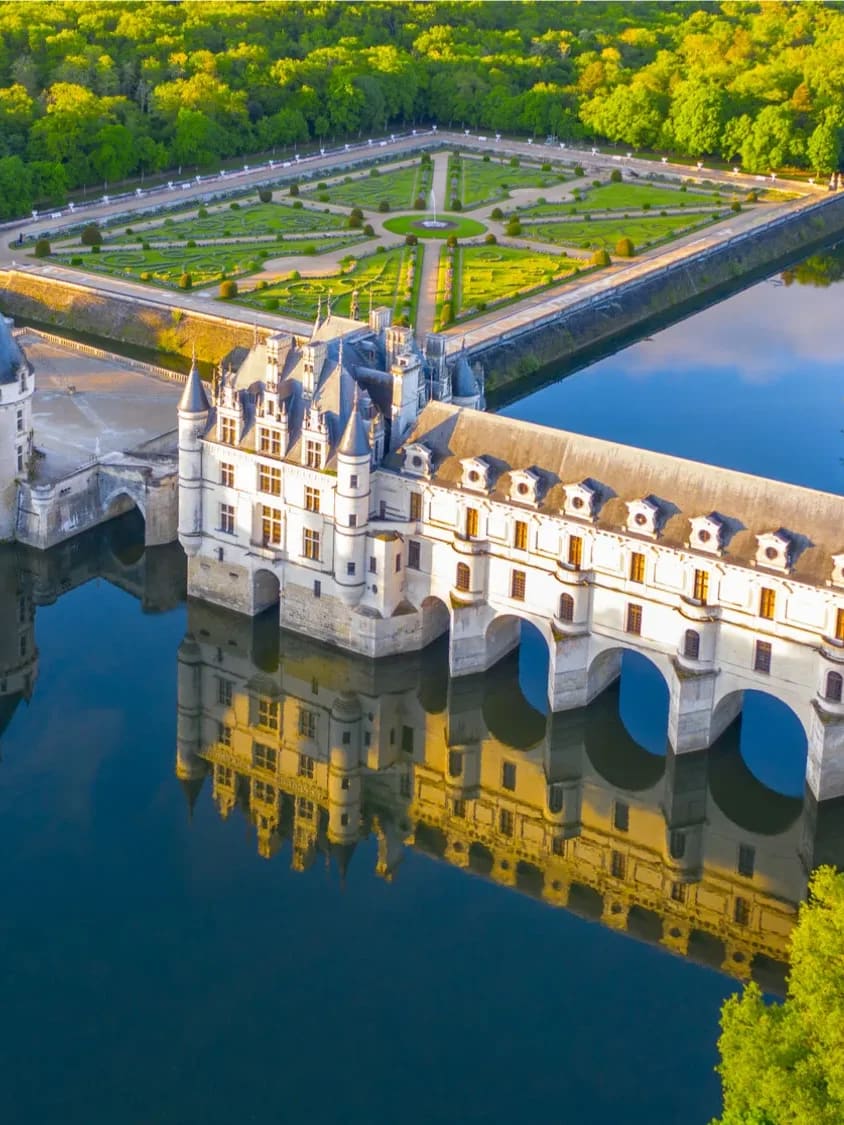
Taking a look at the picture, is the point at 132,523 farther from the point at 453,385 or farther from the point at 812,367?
the point at 812,367

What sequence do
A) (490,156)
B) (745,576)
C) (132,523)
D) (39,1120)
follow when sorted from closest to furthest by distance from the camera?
(39,1120), (745,576), (132,523), (490,156)

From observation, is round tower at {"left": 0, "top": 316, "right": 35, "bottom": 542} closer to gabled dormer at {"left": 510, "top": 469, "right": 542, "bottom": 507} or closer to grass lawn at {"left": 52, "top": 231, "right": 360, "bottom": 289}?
gabled dormer at {"left": 510, "top": 469, "right": 542, "bottom": 507}

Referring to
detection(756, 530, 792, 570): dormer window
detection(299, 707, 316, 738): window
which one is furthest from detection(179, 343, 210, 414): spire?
detection(756, 530, 792, 570): dormer window

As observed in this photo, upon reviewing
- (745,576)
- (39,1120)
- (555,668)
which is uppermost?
(745,576)

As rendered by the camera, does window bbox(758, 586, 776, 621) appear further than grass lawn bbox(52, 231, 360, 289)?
No

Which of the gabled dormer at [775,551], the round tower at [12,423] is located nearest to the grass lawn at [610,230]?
the round tower at [12,423]

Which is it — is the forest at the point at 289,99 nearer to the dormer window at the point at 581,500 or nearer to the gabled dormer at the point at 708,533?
the dormer window at the point at 581,500

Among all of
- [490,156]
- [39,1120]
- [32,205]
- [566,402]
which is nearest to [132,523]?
[566,402]

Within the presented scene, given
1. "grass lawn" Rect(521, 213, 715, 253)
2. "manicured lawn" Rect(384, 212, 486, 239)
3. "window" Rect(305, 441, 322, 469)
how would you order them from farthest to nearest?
"manicured lawn" Rect(384, 212, 486, 239) → "grass lawn" Rect(521, 213, 715, 253) → "window" Rect(305, 441, 322, 469)
